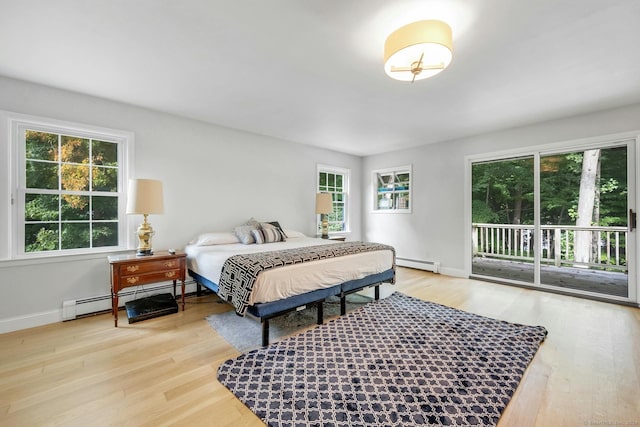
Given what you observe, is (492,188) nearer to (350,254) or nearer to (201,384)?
(350,254)

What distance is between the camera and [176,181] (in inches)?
138

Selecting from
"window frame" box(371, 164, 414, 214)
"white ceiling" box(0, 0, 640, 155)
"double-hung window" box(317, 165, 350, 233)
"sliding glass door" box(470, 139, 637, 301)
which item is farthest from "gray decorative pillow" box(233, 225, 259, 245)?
"sliding glass door" box(470, 139, 637, 301)

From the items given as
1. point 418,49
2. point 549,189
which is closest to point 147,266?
point 418,49

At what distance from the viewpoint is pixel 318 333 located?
96.4 inches

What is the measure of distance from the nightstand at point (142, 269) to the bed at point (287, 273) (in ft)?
0.70

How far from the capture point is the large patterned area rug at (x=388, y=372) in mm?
1497

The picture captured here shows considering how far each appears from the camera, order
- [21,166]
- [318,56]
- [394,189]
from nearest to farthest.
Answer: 1. [318,56]
2. [21,166]
3. [394,189]

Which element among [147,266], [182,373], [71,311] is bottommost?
[182,373]

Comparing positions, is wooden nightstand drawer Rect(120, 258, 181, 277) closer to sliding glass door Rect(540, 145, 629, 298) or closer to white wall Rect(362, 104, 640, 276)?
white wall Rect(362, 104, 640, 276)

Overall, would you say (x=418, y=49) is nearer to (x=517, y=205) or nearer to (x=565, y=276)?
(x=517, y=205)

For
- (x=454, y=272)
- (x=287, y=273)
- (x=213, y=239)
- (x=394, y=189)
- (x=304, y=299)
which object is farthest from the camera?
(x=394, y=189)

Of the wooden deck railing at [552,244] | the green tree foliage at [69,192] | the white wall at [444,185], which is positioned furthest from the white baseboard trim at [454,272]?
the green tree foliage at [69,192]

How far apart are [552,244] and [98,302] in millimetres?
6823

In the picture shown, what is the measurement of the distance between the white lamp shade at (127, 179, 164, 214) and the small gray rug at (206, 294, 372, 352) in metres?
1.35
